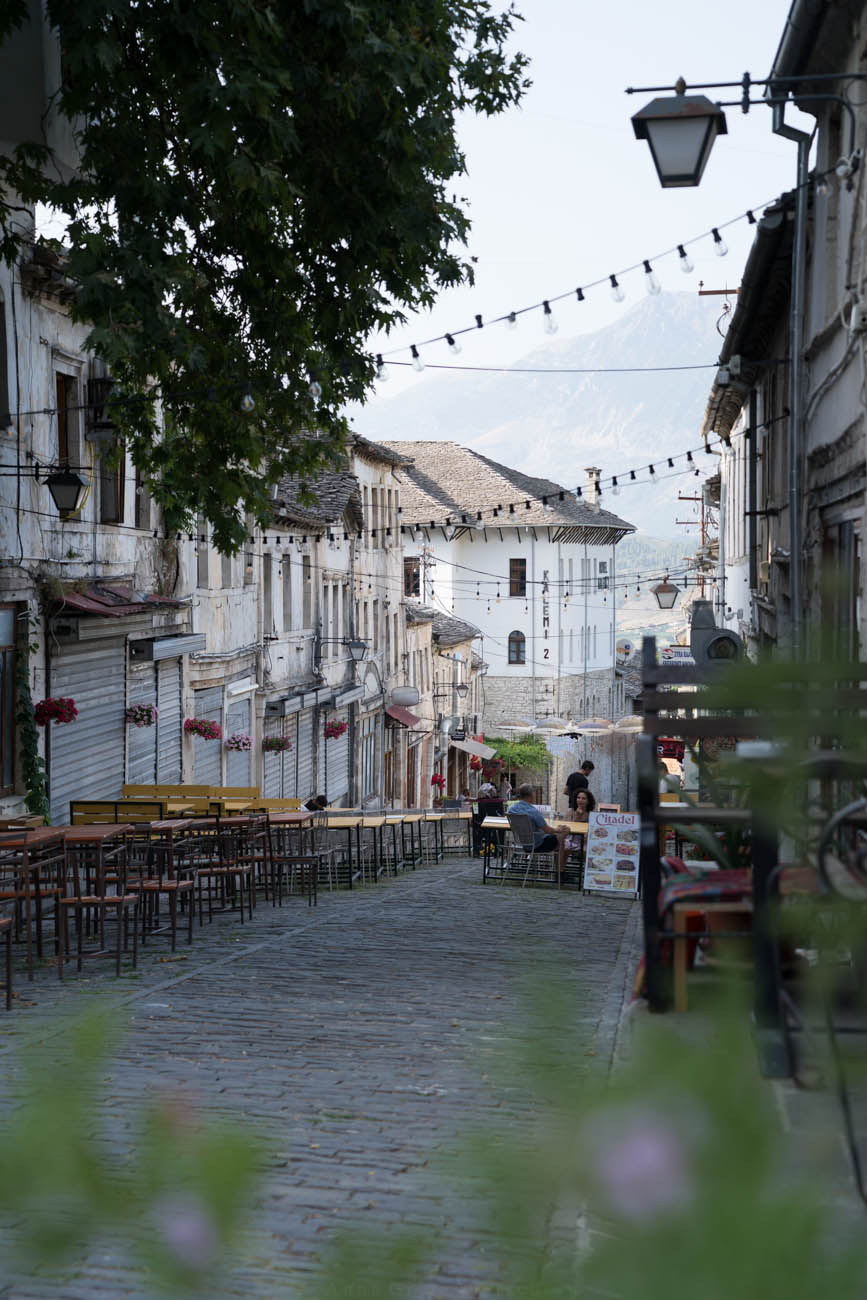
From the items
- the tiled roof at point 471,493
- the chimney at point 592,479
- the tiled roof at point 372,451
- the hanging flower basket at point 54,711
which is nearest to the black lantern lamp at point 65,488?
the hanging flower basket at point 54,711

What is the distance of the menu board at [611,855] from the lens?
2031 cm

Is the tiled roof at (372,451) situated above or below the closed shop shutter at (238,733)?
above

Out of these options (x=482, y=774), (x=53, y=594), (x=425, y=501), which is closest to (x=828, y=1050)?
(x=53, y=594)

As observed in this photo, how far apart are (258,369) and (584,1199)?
1395 cm

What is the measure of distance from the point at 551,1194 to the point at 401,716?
46.9 m

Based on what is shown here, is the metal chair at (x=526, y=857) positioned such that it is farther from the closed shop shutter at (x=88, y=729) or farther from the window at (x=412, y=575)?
the window at (x=412, y=575)

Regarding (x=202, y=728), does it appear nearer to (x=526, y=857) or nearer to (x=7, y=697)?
(x=526, y=857)

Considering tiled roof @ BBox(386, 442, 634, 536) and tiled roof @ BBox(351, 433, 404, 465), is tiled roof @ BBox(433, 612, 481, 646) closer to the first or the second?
tiled roof @ BBox(386, 442, 634, 536)

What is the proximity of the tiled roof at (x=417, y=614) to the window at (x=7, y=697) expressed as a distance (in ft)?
111

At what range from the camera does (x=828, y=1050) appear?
7.17ft

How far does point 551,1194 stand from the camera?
1.23 meters

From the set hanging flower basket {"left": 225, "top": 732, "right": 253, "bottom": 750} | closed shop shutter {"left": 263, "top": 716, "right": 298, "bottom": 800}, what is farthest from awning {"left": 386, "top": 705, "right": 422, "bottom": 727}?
hanging flower basket {"left": 225, "top": 732, "right": 253, "bottom": 750}

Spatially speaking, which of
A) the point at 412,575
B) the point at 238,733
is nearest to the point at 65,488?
the point at 238,733

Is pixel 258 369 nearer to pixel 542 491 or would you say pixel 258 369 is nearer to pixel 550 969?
pixel 550 969
